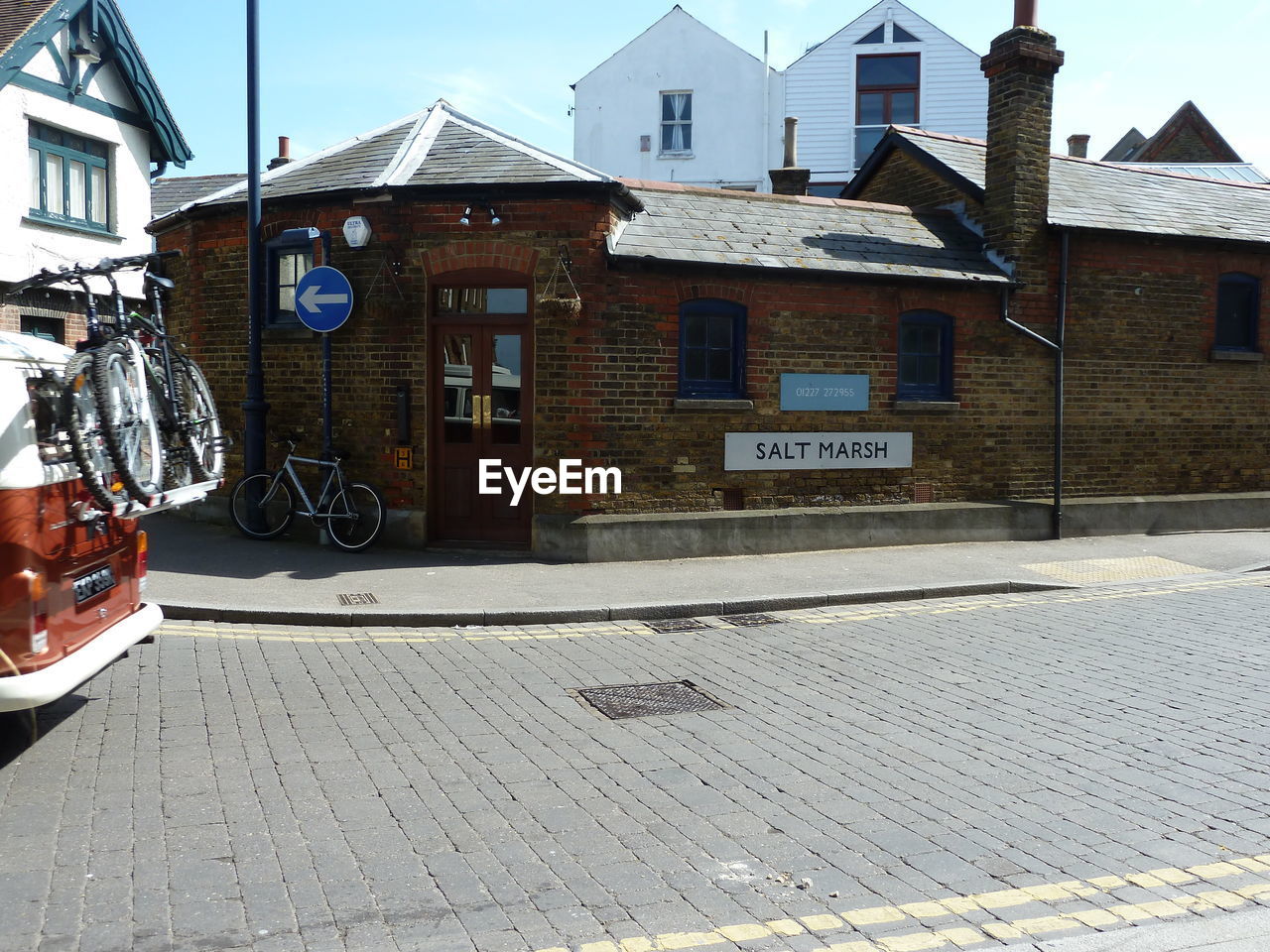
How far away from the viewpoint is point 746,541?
12117 mm

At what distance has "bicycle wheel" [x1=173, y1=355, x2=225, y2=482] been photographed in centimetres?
723

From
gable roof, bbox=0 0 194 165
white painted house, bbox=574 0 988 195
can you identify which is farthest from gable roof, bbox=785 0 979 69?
gable roof, bbox=0 0 194 165

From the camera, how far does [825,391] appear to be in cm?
1266

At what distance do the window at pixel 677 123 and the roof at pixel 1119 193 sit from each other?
17648mm

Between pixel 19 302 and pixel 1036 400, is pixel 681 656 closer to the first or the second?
pixel 1036 400

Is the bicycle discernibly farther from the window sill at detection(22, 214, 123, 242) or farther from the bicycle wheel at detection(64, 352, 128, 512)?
the window sill at detection(22, 214, 123, 242)

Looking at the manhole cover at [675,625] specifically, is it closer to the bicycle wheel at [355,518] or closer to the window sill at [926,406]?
the bicycle wheel at [355,518]

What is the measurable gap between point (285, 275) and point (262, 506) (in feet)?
9.15

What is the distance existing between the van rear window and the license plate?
69 centimetres

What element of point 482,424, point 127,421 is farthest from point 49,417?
point 482,424

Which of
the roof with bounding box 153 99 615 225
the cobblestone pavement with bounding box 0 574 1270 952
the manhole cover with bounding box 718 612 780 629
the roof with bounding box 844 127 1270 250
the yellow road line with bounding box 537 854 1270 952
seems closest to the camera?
the yellow road line with bounding box 537 854 1270 952

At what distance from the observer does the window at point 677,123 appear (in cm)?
3422

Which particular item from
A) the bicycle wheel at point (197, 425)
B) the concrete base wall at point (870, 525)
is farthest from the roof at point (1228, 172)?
the bicycle wheel at point (197, 425)

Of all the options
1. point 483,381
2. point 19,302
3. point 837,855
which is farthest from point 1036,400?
point 19,302
